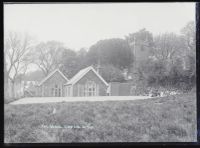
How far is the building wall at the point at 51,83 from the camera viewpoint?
352 centimetres

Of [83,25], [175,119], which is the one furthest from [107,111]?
[83,25]

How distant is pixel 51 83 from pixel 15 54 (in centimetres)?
50

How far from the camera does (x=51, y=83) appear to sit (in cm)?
354

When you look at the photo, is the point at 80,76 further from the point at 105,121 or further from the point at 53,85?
the point at 105,121

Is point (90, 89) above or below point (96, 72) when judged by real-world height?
below

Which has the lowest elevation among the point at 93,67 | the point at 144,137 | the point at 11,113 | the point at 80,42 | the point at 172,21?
the point at 144,137

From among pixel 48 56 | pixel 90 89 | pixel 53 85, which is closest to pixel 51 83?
pixel 53 85

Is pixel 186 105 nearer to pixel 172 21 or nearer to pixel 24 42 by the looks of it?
pixel 172 21

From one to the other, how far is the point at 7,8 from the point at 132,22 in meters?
1.35

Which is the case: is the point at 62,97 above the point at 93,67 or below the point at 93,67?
below

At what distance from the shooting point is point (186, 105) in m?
3.52

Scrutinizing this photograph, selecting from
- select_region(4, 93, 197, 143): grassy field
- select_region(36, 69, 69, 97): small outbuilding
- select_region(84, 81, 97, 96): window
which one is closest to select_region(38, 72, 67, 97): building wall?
select_region(36, 69, 69, 97): small outbuilding

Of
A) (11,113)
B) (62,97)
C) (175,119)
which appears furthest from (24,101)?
(175,119)

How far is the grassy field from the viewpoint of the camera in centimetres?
344
